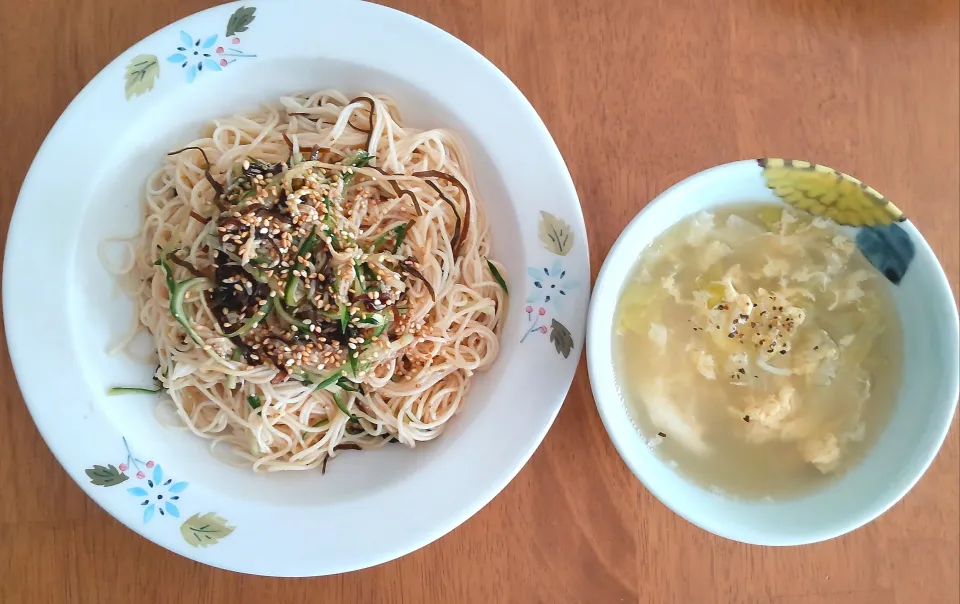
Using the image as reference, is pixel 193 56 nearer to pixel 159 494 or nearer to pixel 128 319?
pixel 128 319

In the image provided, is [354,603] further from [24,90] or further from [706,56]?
[706,56]

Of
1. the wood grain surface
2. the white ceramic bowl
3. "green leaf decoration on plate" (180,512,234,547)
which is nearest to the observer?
the white ceramic bowl

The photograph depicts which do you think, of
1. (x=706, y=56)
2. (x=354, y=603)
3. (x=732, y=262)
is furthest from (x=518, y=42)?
(x=354, y=603)

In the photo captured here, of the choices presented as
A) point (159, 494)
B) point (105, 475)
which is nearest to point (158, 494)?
point (159, 494)

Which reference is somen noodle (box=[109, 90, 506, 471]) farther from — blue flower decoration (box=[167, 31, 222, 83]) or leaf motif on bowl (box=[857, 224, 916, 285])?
leaf motif on bowl (box=[857, 224, 916, 285])

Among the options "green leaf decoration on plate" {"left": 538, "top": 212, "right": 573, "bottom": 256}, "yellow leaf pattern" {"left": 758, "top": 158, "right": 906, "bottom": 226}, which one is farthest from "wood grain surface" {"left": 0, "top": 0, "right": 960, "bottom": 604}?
"yellow leaf pattern" {"left": 758, "top": 158, "right": 906, "bottom": 226}

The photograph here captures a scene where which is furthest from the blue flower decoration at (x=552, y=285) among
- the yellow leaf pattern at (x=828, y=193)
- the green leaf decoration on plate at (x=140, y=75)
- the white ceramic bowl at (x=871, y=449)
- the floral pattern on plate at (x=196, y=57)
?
the green leaf decoration on plate at (x=140, y=75)
